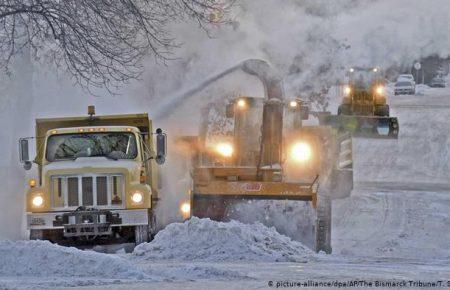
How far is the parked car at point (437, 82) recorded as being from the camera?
50797 millimetres

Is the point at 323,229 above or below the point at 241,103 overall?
below

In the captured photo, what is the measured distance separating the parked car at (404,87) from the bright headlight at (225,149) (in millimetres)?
35244

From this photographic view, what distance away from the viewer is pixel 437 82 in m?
53.1

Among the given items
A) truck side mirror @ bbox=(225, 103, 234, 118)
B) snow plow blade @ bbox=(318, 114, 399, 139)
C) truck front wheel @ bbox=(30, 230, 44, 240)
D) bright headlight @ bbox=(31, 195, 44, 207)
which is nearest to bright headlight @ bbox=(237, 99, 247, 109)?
truck side mirror @ bbox=(225, 103, 234, 118)

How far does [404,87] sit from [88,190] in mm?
41303

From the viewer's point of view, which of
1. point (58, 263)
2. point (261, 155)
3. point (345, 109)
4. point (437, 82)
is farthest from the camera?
point (437, 82)

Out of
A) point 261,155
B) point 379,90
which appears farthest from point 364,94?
point 261,155

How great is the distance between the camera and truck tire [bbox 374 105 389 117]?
37.4 metres

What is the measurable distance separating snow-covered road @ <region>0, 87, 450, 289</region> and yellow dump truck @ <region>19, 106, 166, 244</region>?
76 cm

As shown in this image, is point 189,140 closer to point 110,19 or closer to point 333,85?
point 110,19

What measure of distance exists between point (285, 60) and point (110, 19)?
12066mm

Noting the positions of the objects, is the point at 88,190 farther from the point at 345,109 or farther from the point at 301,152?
the point at 345,109

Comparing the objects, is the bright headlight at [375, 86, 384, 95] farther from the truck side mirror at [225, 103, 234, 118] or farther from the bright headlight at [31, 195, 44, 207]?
the bright headlight at [31, 195, 44, 207]

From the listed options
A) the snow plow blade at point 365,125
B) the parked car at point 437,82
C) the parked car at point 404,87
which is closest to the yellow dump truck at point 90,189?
the snow plow blade at point 365,125
